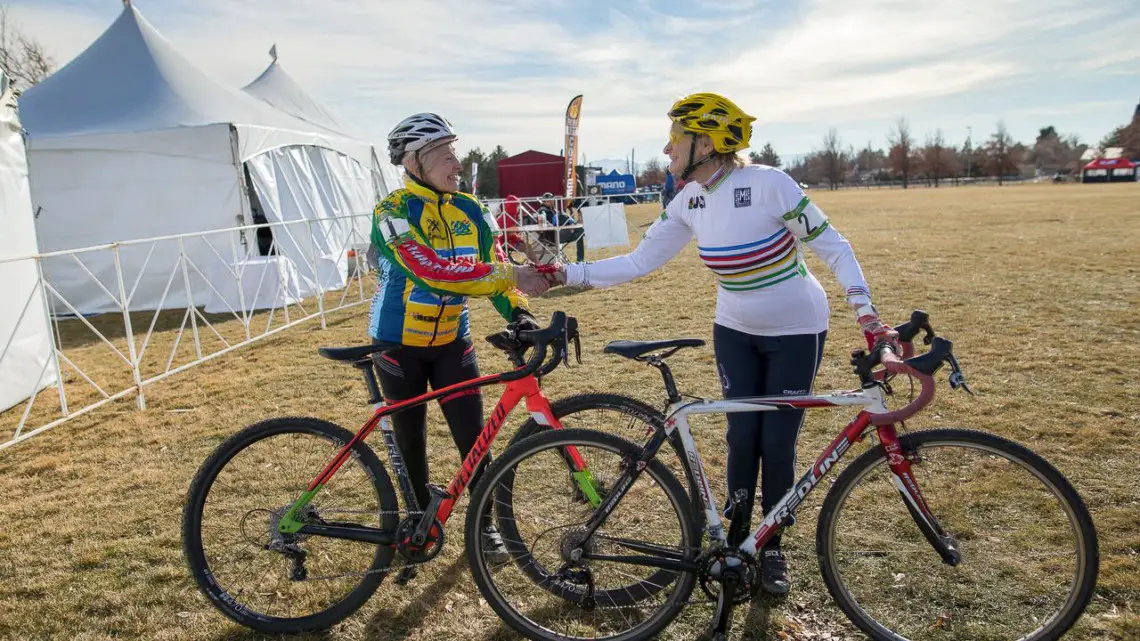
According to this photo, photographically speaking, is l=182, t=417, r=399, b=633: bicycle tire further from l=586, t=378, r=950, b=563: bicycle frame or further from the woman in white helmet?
l=586, t=378, r=950, b=563: bicycle frame

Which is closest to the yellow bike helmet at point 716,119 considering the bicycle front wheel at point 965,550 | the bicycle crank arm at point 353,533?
the bicycle front wheel at point 965,550

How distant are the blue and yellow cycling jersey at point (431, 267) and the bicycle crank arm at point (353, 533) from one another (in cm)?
84

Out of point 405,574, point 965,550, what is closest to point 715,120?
point 965,550

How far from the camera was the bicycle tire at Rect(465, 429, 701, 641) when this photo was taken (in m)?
2.72

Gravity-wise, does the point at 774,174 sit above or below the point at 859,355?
above

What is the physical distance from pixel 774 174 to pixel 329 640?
2726mm

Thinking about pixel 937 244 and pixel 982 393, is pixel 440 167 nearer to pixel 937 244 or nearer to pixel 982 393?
pixel 982 393

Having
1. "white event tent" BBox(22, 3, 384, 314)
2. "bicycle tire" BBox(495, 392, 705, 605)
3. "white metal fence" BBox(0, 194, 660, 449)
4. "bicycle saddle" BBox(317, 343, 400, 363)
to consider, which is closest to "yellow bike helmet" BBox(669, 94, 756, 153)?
"bicycle tire" BBox(495, 392, 705, 605)

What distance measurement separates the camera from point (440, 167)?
3.13 meters

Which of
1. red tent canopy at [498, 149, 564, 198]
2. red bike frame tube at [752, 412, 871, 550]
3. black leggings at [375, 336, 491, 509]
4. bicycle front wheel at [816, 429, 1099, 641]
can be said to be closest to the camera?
bicycle front wheel at [816, 429, 1099, 641]

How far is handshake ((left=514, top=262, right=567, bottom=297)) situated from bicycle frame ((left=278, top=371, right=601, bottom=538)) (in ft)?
1.53

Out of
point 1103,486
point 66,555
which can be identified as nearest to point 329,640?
point 66,555

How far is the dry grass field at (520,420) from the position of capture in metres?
3.16

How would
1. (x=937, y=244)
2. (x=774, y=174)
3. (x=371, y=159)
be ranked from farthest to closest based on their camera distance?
(x=371, y=159) → (x=937, y=244) → (x=774, y=174)
